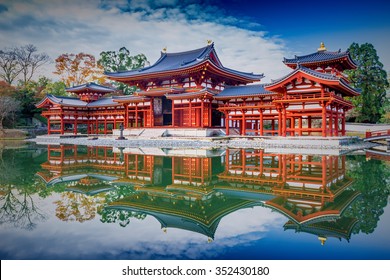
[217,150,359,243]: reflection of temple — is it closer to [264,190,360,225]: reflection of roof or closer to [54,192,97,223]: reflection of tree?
[264,190,360,225]: reflection of roof

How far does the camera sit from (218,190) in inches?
255

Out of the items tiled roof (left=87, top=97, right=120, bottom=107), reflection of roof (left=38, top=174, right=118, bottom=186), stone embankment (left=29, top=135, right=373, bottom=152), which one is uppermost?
tiled roof (left=87, top=97, right=120, bottom=107)

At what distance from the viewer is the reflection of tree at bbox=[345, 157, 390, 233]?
4293mm

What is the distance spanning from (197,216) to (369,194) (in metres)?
3.76

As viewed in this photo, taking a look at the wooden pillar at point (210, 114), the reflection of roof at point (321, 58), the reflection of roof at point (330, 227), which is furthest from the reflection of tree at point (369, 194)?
the wooden pillar at point (210, 114)

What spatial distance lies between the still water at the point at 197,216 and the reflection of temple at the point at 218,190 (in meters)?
0.02

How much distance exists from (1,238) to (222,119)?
2274 cm

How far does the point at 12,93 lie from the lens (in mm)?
35719

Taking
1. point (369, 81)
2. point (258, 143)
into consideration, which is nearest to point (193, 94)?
point (258, 143)

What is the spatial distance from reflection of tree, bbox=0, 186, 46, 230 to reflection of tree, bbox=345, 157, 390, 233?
495 centimetres

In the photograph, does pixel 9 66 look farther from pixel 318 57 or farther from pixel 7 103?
pixel 318 57

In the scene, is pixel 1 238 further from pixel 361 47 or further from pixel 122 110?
pixel 361 47

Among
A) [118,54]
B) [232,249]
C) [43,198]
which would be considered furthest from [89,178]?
[118,54]

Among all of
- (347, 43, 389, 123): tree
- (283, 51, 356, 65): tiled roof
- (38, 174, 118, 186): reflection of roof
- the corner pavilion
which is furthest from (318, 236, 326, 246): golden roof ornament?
(347, 43, 389, 123): tree
